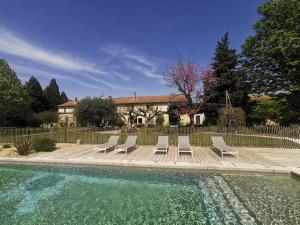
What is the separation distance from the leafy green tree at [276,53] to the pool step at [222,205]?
20.5 metres

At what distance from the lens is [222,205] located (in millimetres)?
6492

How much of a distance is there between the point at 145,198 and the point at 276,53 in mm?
24949

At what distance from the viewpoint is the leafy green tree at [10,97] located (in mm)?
29308

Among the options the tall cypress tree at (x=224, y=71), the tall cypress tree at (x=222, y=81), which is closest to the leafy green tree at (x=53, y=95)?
the tall cypress tree at (x=222, y=81)

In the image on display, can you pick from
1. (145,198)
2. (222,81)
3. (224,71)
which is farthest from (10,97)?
(145,198)

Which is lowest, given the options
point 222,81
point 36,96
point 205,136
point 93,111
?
point 205,136

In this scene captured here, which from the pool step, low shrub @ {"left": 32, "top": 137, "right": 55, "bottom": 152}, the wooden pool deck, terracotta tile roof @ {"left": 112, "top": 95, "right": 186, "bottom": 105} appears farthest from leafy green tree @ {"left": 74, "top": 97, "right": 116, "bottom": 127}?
the pool step

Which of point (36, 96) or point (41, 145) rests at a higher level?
point (36, 96)

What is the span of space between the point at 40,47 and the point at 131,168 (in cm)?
1260

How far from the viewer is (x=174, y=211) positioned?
624cm

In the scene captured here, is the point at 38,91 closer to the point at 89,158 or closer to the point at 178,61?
the point at 178,61

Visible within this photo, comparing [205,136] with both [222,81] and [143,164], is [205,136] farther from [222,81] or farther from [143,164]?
[222,81]

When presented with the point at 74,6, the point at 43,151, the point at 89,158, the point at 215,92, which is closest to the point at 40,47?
the point at 74,6

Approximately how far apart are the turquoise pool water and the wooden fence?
660 cm
